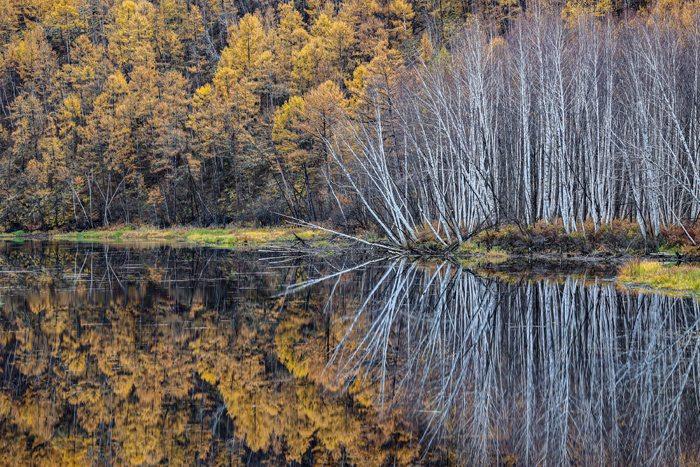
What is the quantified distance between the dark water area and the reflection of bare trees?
3cm

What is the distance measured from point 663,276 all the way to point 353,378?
1244 cm

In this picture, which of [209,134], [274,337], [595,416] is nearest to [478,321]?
[274,337]

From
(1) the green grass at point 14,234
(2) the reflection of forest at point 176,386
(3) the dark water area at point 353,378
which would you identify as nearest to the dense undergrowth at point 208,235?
(1) the green grass at point 14,234

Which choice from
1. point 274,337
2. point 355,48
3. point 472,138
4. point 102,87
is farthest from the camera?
point 102,87

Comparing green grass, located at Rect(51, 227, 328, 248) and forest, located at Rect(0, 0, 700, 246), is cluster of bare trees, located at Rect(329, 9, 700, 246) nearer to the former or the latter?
forest, located at Rect(0, 0, 700, 246)

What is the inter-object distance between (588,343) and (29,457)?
875 centimetres

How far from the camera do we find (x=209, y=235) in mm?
51688

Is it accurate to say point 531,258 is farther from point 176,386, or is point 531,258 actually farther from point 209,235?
point 209,235

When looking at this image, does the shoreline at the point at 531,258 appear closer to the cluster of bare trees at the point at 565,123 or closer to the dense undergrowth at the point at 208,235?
the dense undergrowth at the point at 208,235

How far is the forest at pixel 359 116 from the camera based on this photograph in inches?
1187

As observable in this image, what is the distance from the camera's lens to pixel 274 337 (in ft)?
44.2

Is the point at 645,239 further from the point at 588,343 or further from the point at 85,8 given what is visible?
the point at 85,8

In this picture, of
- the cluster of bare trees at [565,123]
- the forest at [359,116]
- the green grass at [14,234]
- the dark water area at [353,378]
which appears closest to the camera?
Result: the dark water area at [353,378]

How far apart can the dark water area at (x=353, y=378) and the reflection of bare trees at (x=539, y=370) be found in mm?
32
